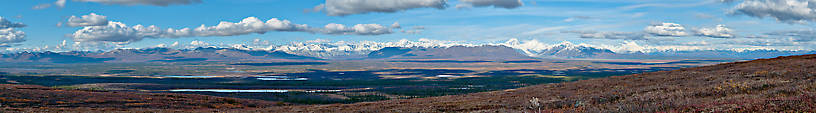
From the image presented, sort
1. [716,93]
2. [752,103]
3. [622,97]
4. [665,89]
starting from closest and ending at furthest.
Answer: [752,103] → [716,93] → [622,97] → [665,89]

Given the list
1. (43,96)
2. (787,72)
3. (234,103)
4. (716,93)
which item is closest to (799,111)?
(716,93)

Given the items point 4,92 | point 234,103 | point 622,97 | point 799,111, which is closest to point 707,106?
point 799,111

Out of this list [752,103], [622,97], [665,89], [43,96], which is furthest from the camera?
[43,96]

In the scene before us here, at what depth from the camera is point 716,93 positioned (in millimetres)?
40750

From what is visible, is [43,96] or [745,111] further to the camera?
[43,96]

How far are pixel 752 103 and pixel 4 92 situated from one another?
4230 inches

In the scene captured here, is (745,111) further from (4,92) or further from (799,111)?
(4,92)

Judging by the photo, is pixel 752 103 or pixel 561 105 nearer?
pixel 752 103

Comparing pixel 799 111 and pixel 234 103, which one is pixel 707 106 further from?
pixel 234 103

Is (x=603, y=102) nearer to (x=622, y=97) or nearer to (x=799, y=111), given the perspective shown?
(x=622, y=97)

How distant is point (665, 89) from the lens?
168 ft

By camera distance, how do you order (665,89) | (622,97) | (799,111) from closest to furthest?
(799,111) → (622,97) → (665,89)

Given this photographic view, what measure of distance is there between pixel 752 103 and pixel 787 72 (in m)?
38.3

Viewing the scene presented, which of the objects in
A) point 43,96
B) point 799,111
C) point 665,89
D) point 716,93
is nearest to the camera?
point 799,111
